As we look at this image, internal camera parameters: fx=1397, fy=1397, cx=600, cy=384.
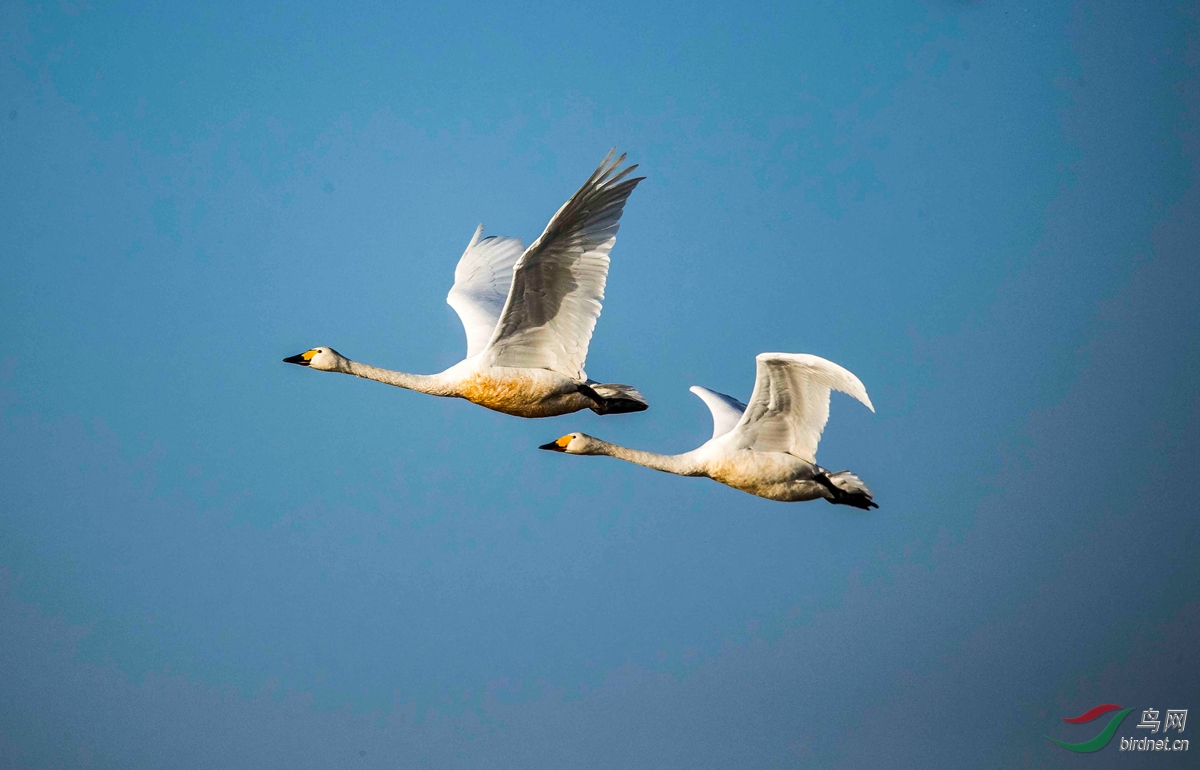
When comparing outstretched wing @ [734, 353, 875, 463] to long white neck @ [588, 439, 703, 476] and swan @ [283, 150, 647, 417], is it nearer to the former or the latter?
long white neck @ [588, 439, 703, 476]

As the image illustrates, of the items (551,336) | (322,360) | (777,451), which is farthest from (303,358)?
(777,451)

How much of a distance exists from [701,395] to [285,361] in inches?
241

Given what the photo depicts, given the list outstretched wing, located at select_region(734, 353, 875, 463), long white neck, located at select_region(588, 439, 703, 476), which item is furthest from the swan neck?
outstretched wing, located at select_region(734, 353, 875, 463)

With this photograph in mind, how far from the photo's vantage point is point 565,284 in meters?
17.9

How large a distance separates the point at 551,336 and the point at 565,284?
930 millimetres

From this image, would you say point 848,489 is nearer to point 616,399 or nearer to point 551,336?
point 616,399

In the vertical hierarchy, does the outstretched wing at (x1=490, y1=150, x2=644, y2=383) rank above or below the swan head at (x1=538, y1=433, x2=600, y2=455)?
above

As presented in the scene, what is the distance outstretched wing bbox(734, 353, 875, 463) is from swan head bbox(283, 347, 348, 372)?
596cm

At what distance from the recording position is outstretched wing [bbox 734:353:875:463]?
17.1m

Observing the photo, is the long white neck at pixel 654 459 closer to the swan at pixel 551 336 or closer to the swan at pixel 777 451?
the swan at pixel 777 451

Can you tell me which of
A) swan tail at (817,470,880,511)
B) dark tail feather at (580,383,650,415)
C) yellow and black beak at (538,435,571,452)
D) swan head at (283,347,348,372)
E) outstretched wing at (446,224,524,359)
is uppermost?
outstretched wing at (446,224,524,359)

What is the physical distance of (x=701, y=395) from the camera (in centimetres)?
2092

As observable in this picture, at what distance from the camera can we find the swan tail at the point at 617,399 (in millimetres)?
19078

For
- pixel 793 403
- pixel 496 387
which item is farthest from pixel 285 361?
pixel 793 403
